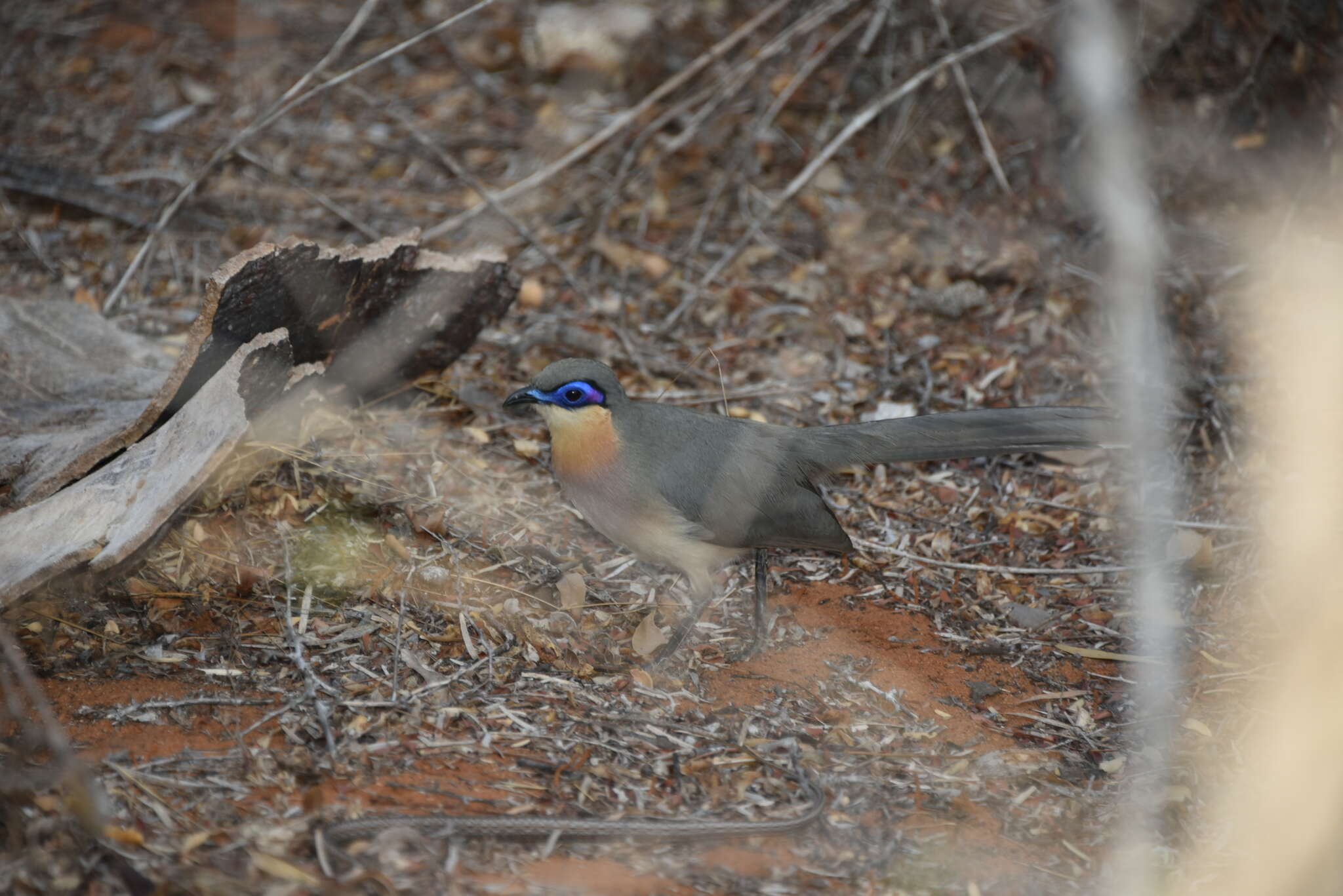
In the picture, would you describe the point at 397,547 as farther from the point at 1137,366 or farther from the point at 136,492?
the point at 1137,366

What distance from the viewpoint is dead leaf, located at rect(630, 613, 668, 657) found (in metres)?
4.71

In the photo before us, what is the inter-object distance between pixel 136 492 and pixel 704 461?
2254 mm

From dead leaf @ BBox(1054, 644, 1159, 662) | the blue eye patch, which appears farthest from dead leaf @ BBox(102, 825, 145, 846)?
dead leaf @ BBox(1054, 644, 1159, 662)

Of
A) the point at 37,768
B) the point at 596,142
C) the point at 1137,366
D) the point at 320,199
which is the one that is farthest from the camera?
the point at 596,142

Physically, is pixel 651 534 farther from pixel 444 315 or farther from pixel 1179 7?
pixel 1179 7

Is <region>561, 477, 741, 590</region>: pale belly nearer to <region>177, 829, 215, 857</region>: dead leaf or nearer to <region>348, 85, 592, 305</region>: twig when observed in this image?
<region>177, 829, 215, 857</region>: dead leaf

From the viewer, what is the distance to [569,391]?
193 inches

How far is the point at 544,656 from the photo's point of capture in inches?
178

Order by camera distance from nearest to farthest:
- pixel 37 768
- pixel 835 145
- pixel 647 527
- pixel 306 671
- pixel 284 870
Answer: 1. pixel 284 870
2. pixel 37 768
3. pixel 306 671
4. pixel 647 527
5. pixel 835 145

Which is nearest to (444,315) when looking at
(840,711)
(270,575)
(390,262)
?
(390,262)

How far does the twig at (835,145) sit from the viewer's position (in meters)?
7.18

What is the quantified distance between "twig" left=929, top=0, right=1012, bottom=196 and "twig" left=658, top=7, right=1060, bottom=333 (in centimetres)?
13

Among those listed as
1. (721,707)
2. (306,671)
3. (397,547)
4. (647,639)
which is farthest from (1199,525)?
(306,671)

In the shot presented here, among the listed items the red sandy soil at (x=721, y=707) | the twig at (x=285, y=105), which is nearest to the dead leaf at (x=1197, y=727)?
the red sandy soil at (x=721, y=707)
